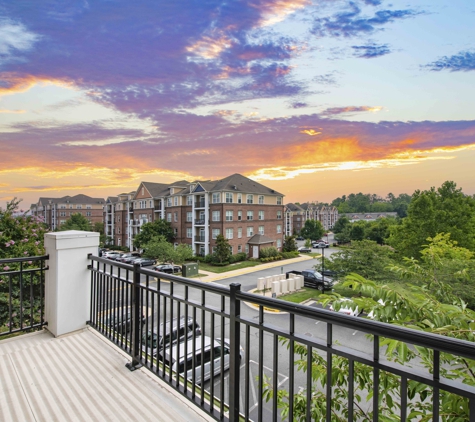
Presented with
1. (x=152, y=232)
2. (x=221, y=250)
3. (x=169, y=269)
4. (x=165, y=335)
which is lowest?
(x=169, y=269)

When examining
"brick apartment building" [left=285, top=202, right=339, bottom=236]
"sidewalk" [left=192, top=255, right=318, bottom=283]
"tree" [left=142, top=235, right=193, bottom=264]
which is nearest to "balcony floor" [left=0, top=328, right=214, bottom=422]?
"sidewalk" [left=192, top=255, right=318, bottom=283]

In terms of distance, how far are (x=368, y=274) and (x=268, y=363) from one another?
382 inches

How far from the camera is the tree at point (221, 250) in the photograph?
977 inches

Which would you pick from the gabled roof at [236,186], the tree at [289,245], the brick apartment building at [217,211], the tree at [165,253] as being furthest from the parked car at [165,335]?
the tree at [289,245]

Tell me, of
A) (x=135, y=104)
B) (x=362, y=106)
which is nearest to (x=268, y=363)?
(x=135, y=104)

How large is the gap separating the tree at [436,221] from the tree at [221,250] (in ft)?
47.7

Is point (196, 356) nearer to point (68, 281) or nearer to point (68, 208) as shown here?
point (68, 281)

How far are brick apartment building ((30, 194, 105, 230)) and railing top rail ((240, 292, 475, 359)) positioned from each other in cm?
5919

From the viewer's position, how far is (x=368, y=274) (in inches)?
577

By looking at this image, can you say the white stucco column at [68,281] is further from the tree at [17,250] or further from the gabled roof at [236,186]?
the gabled roof at [236,186]

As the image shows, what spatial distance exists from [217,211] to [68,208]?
42085 mm

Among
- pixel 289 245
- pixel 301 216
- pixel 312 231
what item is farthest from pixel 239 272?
pixel 301 216

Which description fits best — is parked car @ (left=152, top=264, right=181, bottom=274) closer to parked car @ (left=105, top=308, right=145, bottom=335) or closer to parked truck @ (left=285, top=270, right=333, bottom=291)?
parked truck @ (left=285, top=270, right=333, bottom=291)

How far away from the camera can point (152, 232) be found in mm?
28609
